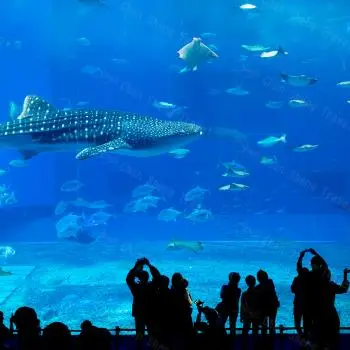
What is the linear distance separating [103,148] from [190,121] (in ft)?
57.5

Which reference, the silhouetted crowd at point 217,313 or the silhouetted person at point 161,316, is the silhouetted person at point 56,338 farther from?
the silhouetted person at point 161,316

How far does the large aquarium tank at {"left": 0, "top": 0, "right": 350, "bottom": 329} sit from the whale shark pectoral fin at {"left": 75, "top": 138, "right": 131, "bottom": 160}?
7.54 metres

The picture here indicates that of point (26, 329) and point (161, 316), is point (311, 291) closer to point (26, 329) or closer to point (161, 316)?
point (161, 316)

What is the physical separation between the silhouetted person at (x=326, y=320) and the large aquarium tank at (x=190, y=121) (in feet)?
35.7

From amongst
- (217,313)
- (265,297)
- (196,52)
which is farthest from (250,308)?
(196,52)

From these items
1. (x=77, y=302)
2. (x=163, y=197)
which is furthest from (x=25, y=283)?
(x=163, y=197)

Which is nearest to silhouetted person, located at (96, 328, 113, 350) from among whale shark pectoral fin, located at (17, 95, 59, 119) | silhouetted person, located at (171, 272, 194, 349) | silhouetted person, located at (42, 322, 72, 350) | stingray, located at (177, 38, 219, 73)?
silhouetted person, located at (42, 322, 72, 350)

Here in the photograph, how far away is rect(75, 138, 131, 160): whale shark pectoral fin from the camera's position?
7.26 meters

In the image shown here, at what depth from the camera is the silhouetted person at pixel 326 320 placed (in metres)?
3.58

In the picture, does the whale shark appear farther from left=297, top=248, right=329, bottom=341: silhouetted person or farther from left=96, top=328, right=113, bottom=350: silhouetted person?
left=96, top=328, right=113, bottom=350: silhouetted person

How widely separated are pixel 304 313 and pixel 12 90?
32803mm

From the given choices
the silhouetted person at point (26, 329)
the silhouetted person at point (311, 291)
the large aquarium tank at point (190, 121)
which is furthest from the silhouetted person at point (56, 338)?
the large aquarium tank at point (190, 121)

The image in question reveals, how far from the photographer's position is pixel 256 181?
25797mm

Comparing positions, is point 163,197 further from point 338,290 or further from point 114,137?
point 338,290
